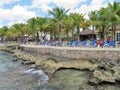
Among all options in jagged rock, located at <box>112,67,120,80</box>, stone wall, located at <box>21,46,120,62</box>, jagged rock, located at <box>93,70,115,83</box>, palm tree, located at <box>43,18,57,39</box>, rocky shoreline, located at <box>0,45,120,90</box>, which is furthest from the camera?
palm tree, located at <box>43,18,57,39</box>

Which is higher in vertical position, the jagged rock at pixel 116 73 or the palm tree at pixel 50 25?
the palm tree at pixel 50 25

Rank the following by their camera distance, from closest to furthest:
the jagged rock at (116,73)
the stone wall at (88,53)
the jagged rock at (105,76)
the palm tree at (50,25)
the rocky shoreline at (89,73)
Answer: the rocky shoreline at (89,73)
the jagged rock at (105,76)
the jagged rock at (116,73)
the stone wall at (88,53)
the palm tree at (50,25)

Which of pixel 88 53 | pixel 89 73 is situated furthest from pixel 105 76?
pixel 88 53

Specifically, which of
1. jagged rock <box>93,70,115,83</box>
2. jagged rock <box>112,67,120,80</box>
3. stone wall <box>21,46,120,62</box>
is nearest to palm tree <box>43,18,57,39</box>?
stone wall <box>21,46,120,62</box>

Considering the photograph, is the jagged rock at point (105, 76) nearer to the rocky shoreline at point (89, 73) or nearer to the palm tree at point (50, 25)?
the rocky shoreline at point (89, 73)

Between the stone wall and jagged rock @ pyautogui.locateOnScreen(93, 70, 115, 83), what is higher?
the stone wall

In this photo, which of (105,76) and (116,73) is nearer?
(105,76)

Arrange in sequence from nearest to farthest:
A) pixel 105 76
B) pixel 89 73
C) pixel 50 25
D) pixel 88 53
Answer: pixel 105 76
pixel 89 73
pixel 88 53
pixel 50 25

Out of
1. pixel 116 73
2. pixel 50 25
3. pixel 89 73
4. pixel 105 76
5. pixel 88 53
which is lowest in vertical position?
pixel 89 73

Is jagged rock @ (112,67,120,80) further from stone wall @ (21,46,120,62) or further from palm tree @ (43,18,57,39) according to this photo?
palm tree @ (43,18,57,39)

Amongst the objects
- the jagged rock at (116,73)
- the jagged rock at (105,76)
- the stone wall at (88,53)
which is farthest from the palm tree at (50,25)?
the jagged rock at (105,76)

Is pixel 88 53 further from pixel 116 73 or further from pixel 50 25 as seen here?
pixel 50 25

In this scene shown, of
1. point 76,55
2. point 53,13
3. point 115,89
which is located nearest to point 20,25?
point 53,13

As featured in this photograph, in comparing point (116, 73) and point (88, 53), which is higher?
point (88, 53)
